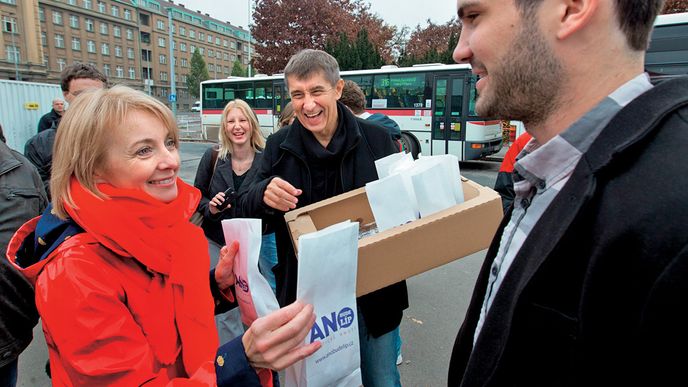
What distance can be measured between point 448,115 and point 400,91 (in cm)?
184

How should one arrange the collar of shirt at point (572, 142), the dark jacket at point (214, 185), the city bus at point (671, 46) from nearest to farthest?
the collar of shirt at point (572, 142) → the dark jacket at point (214, 185) → the city bus at point (671, 46)

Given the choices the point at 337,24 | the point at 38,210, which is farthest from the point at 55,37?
the point at 38,210

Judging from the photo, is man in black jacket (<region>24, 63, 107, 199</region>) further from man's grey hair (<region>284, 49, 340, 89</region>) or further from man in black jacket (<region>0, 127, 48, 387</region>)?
man's grey hair (<region>284, 49, 340, 89</region>)

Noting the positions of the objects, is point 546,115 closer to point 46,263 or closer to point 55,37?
point 46,263

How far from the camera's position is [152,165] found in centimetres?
139

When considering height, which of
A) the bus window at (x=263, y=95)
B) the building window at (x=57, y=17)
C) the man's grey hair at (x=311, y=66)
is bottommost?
the man's grey hair at (x=311, y=66)

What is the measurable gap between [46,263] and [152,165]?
16.4 inches

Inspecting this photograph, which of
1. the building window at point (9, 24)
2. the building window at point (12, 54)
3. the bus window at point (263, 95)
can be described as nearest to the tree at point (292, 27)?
the bus window at point (263, 95)

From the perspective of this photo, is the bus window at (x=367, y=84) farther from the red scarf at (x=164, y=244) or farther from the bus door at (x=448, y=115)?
the red scarf at (x=164, y=244)

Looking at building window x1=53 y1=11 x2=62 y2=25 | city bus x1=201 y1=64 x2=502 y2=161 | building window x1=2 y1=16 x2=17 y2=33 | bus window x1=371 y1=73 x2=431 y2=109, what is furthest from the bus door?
building window x1=53 y1=11 x2=62 y2=25

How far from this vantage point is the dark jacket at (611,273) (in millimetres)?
638

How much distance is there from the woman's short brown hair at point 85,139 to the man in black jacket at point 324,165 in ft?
2.66

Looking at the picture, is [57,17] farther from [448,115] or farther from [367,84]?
[448,115]

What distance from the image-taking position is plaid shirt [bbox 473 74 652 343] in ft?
2.87
